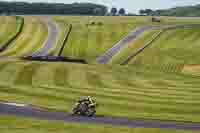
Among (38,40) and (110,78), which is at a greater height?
(38,40)

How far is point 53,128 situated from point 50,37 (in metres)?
95.1

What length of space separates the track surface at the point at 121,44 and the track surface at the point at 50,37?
14.0 metres

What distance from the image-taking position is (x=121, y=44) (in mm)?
126188

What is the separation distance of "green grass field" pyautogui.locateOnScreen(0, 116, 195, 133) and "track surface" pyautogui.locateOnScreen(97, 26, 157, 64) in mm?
62461

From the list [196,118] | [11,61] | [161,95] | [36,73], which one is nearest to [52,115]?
[196,118]

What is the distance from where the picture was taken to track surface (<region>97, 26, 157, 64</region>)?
4424 inches

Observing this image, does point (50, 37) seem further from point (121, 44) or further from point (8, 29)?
point (121, 44)

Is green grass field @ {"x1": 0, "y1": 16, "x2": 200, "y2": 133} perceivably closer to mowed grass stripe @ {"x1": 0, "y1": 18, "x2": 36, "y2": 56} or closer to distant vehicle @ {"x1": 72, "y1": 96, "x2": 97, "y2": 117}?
mowed grass stripe @ {"x1": 0, "y1": 18, "x2": 36, "y2": 56}

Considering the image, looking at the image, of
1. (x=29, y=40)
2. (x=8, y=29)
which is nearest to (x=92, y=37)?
(x=29, y=40)

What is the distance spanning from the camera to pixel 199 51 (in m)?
115

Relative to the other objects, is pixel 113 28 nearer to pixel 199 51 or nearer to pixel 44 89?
pixel 199 51

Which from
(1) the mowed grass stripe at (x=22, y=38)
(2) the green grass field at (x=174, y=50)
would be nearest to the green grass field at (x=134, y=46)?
(2) the green grass field at (x=174, y=50)

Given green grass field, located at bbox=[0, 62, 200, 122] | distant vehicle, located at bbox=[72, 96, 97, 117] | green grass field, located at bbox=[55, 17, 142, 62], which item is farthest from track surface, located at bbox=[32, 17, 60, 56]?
distant vehicle, located at bbox=[72, 96, 97, 117]

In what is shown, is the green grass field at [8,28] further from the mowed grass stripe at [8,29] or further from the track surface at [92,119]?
the track surface at [92,119]
